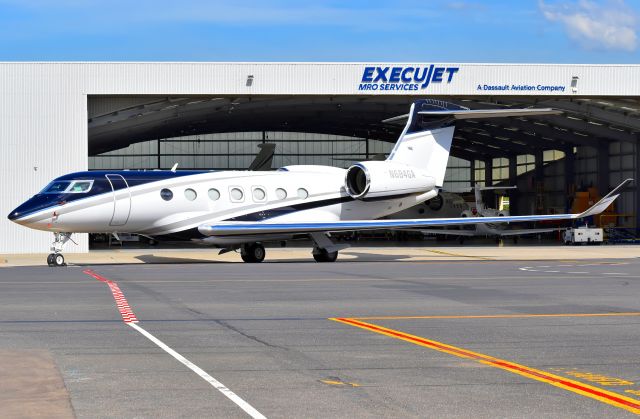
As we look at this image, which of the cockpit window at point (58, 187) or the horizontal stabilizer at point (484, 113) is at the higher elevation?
the horizontal stabilizer at point (484, 113)

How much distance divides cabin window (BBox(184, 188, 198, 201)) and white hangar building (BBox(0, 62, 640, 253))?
11283 millimetres

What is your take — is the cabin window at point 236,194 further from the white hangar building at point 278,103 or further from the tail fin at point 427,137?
the white hangar building at point 278,103

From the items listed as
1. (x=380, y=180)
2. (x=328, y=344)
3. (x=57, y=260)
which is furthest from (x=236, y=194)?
(x=328, y=344)

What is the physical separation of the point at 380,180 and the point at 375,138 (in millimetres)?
39861

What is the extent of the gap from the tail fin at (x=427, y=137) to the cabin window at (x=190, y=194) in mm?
7503

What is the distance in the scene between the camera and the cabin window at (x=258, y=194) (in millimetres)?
31953

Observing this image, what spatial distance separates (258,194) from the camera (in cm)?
3203

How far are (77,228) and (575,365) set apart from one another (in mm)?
21929

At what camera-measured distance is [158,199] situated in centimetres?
3008

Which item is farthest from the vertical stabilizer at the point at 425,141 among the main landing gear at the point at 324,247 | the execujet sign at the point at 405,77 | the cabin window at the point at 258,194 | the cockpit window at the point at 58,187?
the cockpit window at the point at 58,187

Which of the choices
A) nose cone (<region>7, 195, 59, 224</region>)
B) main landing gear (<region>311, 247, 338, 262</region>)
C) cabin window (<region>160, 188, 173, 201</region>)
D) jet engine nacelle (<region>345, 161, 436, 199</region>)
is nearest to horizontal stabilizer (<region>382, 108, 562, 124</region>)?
jet engine nacelle (<region>345, 161, 436, 199</region>)

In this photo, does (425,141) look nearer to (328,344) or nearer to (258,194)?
(258,194)

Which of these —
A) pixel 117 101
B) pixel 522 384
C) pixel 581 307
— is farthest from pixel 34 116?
pixel 522 384

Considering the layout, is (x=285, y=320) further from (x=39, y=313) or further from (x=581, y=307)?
(x=581, y=307)
